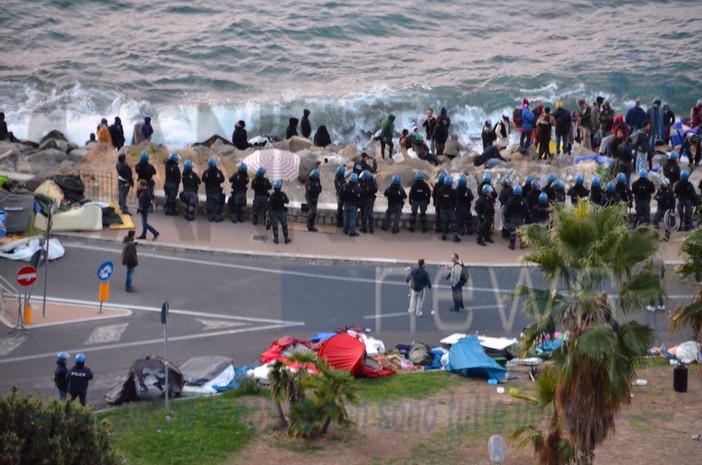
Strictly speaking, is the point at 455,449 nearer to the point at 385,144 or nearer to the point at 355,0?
the point at 385,144

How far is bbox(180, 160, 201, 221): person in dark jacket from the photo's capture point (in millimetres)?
31609

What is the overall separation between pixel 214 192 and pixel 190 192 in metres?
0.53

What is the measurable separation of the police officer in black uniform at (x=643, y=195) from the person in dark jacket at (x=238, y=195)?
8743 millimetres

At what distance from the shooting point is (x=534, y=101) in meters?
52.7

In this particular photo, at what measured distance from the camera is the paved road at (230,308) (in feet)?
80.7

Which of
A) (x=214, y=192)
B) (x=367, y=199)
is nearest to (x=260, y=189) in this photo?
(x=214, y=192)

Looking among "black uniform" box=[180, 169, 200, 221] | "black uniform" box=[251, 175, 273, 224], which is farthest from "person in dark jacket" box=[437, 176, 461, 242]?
"black uniform" box=[180, 169, 200, 221]

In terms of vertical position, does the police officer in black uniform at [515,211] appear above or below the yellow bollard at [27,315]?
above

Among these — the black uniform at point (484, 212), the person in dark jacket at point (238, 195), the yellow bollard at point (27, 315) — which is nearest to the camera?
the yellow bollard at point (27, 315)

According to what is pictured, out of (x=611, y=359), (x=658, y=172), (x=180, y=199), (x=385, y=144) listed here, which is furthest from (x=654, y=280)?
(x=385, y=144)

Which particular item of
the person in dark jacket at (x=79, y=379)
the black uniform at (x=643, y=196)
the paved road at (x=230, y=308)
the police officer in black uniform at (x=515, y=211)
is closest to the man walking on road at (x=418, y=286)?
the paved road at (x=230, y=308)

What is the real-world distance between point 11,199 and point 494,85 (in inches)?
1119

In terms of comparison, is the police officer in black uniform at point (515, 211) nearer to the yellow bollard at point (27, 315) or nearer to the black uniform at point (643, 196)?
the black uniform at point (643, 196)

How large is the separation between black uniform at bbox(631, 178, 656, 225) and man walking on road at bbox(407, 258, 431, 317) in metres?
7.10
